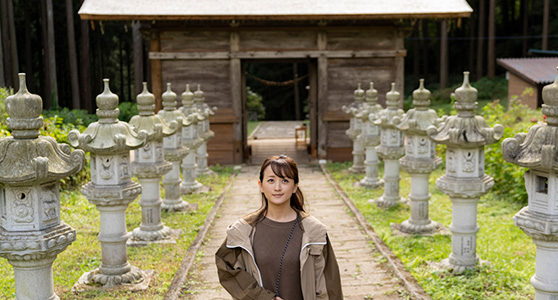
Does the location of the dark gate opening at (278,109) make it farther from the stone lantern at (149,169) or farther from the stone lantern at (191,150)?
the stone lantern at (149,169)

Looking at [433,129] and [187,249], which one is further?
[187,249]

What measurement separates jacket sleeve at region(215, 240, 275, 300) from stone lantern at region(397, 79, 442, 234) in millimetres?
5024

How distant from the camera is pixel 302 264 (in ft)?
11.5

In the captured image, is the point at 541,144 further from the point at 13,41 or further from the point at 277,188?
the point at 13,41

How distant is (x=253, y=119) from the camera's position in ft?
107

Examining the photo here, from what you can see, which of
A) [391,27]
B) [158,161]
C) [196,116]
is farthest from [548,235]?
[391,27]

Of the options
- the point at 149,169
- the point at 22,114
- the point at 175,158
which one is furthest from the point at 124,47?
the point at 22,114

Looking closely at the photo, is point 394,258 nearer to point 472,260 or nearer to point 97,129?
point 472,260

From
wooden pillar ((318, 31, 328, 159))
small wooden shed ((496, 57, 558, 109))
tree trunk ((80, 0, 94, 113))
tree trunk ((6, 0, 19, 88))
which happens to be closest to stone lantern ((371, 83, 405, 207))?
wooden pillar ((318, 31, 328, 159))

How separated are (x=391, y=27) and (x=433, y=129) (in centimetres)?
961

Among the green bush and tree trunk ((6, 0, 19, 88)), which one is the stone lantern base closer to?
tree trunk ((6, 0, 19, 88))

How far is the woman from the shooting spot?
138 inches

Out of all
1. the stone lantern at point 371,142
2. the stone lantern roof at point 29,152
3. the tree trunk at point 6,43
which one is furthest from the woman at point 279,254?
the tree trunk at point 6,43

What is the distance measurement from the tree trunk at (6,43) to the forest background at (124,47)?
0.09 ft
